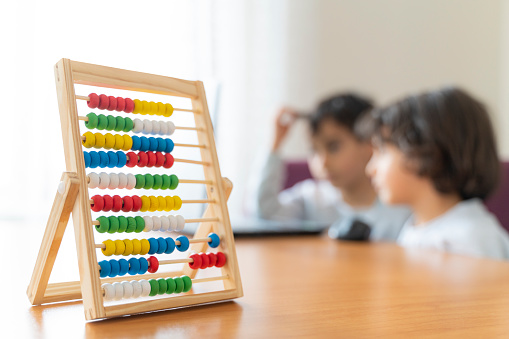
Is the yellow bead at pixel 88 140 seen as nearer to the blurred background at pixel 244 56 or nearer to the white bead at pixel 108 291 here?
the white bead at pixel 108 291

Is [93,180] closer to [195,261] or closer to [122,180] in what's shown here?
[122,180]

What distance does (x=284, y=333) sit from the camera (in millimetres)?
540

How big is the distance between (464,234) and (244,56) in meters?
1.63

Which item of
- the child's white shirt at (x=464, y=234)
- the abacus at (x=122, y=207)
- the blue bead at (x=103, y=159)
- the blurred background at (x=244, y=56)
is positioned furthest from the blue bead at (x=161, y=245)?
the blurred background at (x=244, y=56)

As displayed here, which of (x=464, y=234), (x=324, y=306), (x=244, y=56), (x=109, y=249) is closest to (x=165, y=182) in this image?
(x=109, y=249)

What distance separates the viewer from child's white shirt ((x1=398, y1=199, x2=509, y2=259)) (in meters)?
1.41

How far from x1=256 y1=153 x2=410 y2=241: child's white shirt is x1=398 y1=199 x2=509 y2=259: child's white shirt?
64 cm

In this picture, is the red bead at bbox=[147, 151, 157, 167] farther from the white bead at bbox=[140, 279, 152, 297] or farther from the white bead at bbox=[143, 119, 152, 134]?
the white bead at bbox=[140, 279, 152, 297]

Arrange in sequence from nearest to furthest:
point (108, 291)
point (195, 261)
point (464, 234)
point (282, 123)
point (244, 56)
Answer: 1. point (108, 291)
2. point (195, 261)
3. point (464, 234)
4. point (282, 123)
5. point (244, 56)

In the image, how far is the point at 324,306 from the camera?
0.66 metres

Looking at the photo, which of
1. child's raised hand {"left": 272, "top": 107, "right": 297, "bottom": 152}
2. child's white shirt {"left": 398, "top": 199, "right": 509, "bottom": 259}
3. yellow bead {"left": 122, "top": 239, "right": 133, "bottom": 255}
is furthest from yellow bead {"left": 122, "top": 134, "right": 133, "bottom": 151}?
child's raised hand {"left": 272, "top": 107, "right": 297, "bottom": 152}

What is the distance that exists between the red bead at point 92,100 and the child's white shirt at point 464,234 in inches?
36.9

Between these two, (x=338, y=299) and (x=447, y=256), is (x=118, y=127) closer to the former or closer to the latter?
(x=338, y=299)

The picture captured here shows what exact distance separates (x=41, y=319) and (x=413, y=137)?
4.26 feet
